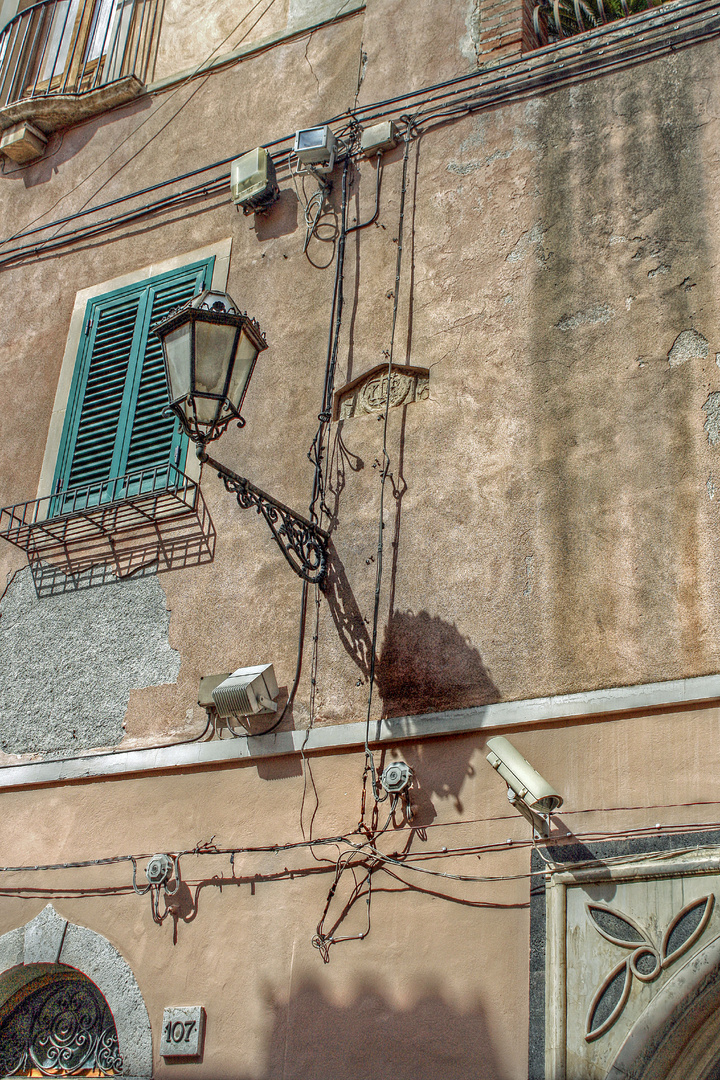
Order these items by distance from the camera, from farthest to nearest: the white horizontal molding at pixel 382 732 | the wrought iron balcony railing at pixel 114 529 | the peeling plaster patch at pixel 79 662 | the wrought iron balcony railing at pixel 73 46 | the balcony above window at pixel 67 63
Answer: the wrought iron balcony railing at pixel 73 46 → the balcony above window at pixel 67 63 → the wrought iron balcony railing at pixel 114 529 → the peeling plaster patch at pixel 79 662 → the white horizontal molding at pixel 382 732

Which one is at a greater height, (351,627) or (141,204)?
(141,204)

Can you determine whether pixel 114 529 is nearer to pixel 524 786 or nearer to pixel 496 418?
pixel 496 418

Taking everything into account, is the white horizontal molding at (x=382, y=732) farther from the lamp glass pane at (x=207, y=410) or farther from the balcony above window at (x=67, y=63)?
the balcony above window at (x=67, y=63)

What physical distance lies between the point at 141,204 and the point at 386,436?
3173 millimetres

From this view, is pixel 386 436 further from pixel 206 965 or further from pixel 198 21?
pixel 198 21

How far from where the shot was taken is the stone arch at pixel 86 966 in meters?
5.23

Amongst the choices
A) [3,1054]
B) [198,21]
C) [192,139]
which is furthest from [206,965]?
[198,21]

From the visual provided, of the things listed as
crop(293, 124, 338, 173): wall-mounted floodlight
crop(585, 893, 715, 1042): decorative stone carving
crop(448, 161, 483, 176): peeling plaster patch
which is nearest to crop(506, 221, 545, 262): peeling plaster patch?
crop(448, 161, 483, 176): peeling plaster patch

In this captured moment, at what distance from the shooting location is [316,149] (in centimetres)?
693

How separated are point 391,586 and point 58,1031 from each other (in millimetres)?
2922

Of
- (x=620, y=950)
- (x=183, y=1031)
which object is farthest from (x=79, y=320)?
(x=620, y=950)

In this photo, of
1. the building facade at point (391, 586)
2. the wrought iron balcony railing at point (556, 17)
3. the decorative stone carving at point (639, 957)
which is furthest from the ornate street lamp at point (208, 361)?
the wrought iron balcony railing at point (556, 17)

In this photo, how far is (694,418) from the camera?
5.18 m

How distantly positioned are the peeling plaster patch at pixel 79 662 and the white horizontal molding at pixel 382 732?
16 cm
